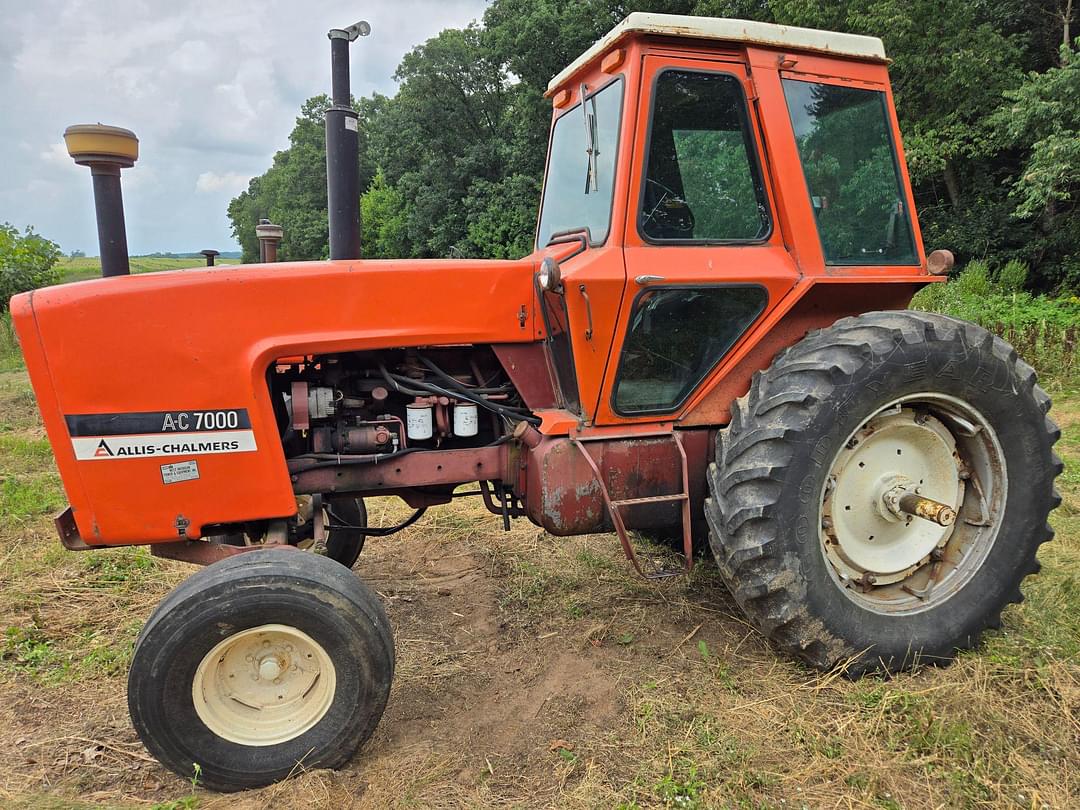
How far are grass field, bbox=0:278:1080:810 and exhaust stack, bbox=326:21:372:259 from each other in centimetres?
182

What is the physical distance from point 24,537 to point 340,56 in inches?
136

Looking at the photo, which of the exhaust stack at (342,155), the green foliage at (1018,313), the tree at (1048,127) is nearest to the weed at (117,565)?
the exhaust stack at (342,155)

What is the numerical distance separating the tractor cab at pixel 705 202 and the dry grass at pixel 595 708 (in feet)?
3.46

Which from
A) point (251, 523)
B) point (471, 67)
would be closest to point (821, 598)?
point (251, 523)

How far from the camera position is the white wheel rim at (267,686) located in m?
2.42

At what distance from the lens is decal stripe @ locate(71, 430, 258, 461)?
2559mm

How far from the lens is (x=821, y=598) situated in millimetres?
2738

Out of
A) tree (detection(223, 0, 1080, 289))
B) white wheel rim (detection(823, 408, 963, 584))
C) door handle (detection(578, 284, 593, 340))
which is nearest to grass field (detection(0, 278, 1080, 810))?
white wheel rim (detection(823, 408, 963, 584))

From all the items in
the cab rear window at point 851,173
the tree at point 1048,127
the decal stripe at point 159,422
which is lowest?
the decal stripe at point 159,422

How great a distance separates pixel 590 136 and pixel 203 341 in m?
1.61

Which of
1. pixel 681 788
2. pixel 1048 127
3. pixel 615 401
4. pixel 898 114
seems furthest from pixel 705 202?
pixel 898 114

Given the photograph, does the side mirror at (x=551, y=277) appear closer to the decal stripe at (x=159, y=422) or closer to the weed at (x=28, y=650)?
the decal stripe at (x=159, y=422)

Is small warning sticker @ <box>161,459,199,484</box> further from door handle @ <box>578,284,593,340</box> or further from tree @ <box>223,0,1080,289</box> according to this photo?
tree @ <box>223,0,1080,289</box>

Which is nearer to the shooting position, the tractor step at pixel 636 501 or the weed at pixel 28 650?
the tractor step at pixel 636 501
